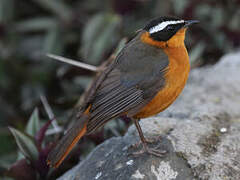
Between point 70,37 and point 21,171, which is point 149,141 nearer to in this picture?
point 21,171

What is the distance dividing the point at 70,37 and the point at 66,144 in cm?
327

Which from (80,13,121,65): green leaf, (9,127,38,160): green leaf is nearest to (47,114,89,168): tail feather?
(9,127,38,160): green leaf

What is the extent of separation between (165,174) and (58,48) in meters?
3.63

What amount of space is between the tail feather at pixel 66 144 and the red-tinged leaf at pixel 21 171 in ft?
1.70

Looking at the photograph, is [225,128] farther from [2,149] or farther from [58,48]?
[58,48]

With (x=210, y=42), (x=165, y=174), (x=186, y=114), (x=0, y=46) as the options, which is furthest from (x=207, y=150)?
(x=0, y=46)

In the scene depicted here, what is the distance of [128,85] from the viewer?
138 inches

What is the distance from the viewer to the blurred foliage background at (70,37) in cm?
580

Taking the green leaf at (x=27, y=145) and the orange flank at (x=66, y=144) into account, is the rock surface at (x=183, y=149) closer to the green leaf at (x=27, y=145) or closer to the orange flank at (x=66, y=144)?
the orange flank at (x=66, y=144)

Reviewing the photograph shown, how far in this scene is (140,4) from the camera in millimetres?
6406

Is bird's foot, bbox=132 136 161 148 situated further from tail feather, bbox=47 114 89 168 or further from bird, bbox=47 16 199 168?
tail feather, bbox=47 114 89 168

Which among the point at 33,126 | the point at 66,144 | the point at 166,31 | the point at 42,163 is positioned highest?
the point at 166,31

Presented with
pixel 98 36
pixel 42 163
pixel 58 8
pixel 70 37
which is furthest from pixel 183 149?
pixel 58 8

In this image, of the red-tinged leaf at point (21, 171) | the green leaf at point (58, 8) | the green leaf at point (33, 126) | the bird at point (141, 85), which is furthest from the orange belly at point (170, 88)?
the green leaf at point (58, 8)
